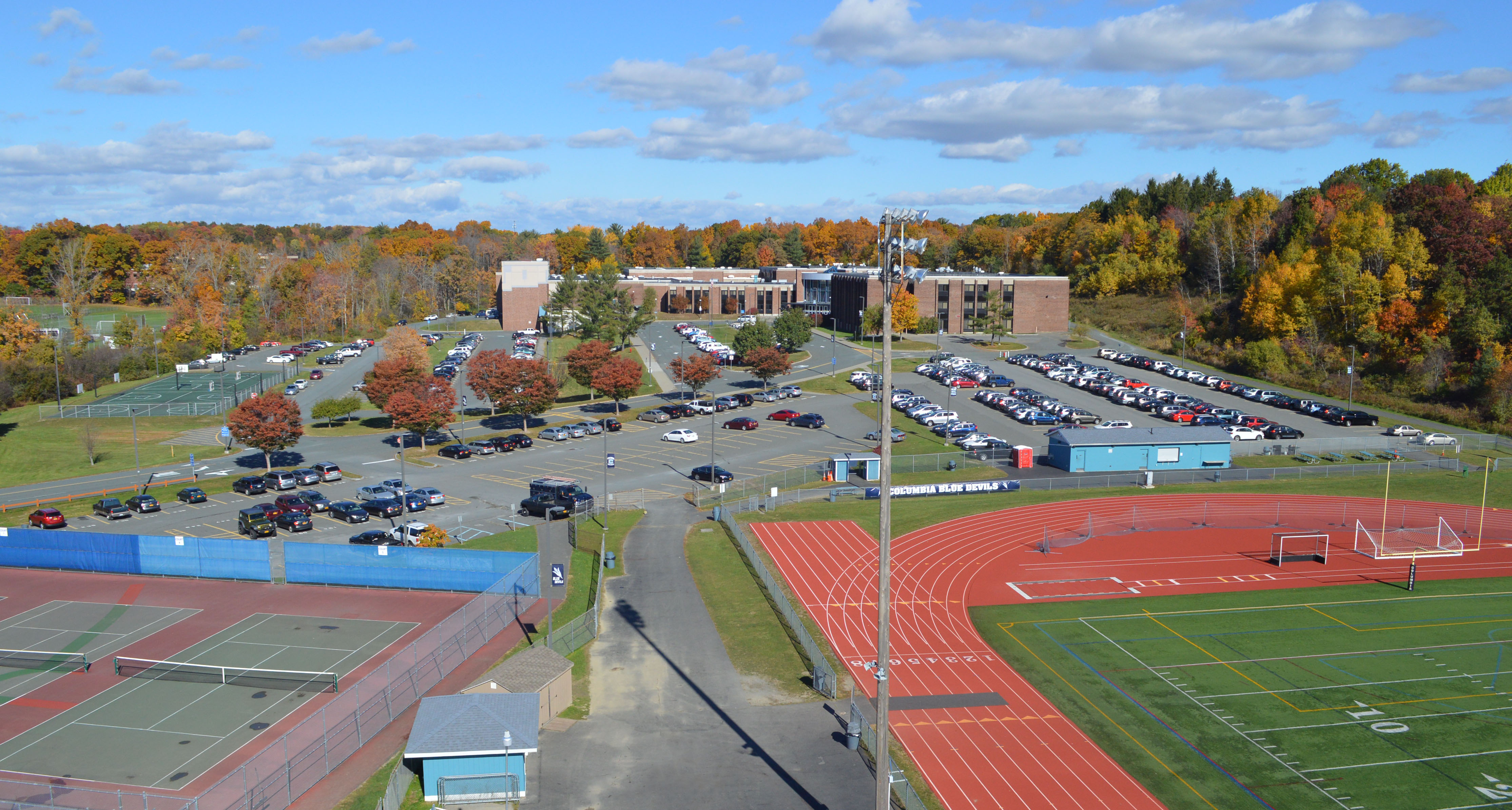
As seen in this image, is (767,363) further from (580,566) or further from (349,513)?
(580,566)

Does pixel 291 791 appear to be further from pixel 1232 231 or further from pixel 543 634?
pixel 1232 231

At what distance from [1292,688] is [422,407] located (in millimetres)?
51588

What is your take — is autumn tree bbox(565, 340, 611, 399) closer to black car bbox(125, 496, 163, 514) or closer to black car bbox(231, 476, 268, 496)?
black car bbox(231, 476, 268, 496)

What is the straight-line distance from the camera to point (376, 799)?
851 inches

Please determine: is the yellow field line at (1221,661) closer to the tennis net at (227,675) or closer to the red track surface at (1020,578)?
the red track surface at (1020,578)

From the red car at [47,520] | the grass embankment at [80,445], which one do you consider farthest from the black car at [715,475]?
the grass embankment at [80,445]

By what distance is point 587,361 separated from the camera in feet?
256

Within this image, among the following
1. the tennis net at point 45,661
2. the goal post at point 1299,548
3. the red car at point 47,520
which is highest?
the goal post at point 1299,548

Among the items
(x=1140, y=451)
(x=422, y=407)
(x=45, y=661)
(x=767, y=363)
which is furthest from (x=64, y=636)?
(x=767, y=363)

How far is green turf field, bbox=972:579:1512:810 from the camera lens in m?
23.1

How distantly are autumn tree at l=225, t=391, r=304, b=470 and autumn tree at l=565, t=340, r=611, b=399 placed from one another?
24.1m

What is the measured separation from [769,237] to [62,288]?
121 m

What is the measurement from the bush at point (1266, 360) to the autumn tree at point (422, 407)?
7291 centimetres

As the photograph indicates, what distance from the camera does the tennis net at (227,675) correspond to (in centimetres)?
2858
